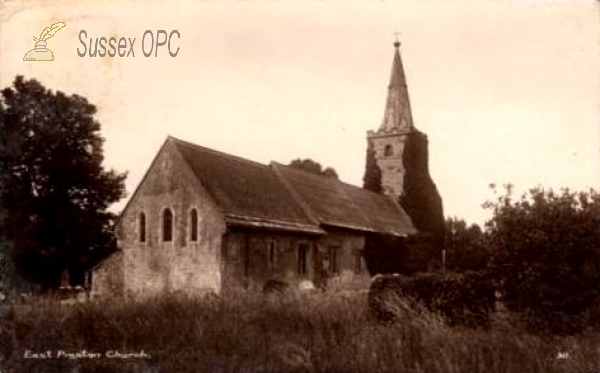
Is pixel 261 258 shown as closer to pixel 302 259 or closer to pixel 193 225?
pixel 193 225

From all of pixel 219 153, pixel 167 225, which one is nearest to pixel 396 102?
pixel 219 153

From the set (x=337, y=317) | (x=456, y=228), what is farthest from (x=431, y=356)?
(x=456, y=228)

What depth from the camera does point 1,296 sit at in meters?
12.0

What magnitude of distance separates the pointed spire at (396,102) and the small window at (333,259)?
1661cm

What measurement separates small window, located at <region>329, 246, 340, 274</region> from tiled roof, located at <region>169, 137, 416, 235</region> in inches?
47.4

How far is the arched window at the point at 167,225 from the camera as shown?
2550cm

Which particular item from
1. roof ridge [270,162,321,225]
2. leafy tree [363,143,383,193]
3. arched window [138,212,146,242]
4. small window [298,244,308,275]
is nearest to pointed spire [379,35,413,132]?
leafy tree [363,143,383,193]

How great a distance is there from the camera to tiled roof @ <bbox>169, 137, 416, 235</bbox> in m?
25.7

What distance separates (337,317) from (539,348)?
3.86m

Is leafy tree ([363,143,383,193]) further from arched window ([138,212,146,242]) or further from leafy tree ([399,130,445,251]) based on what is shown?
arched window ([138,212,146,242])

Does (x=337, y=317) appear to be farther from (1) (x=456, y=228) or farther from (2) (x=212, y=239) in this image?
(1) (x=456, y=228)

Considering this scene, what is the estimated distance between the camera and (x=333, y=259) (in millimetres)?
31125

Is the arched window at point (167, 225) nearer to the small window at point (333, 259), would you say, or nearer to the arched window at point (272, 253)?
the arched window at point (272, 253)

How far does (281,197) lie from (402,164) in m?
16.3
